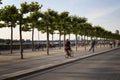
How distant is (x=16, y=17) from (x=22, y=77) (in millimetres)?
16000

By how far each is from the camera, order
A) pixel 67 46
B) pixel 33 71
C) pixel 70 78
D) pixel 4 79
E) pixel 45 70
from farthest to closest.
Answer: pixel 67 46 < pixel 45 70 < pixel 33 71 < pixel 70 78 < pixel 4 79

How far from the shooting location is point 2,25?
138ft

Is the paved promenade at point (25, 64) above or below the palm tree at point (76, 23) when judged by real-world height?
below

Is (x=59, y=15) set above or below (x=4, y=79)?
above

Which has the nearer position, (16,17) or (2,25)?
(16,17)

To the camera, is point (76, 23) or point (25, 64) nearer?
point (25, 64)

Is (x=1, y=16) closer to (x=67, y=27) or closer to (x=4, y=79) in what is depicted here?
(x=4, y=79)

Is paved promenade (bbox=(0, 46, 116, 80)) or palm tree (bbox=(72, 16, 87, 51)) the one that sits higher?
palm tree (bbox=(72, 16, 87, 51))

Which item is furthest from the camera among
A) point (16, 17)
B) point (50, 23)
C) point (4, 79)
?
point (50, 23)

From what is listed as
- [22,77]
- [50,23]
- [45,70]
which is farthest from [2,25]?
[22,77]

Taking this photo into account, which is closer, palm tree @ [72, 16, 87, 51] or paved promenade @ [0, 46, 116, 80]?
paved promenade @ [0, 46, 116, 80]

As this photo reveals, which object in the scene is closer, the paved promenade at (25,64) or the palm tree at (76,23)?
the paved promenade at (25,64)

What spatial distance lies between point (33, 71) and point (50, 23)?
999 inches

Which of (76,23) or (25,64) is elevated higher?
(76,23)
